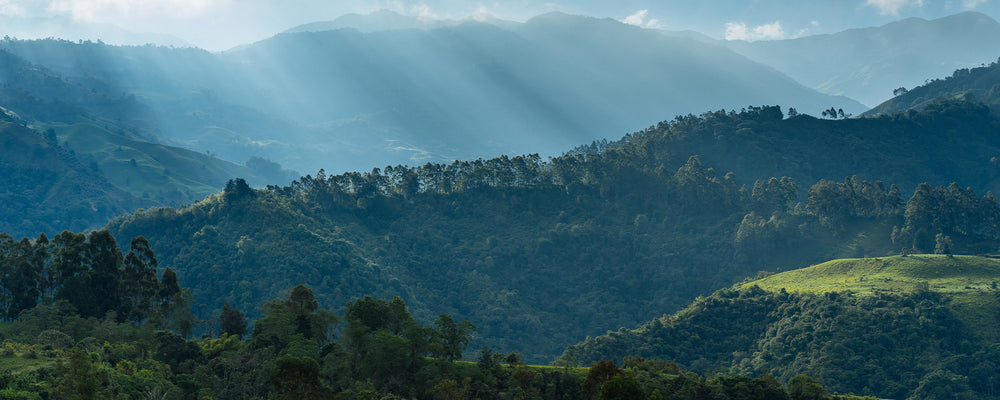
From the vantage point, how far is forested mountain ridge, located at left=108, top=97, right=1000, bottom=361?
106 meters

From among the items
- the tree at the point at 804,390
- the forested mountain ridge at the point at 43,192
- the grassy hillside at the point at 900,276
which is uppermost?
the forested mountain ridge at the point at 43,192

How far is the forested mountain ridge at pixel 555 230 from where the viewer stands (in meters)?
106

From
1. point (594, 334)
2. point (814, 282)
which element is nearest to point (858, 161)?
point (814, 282)

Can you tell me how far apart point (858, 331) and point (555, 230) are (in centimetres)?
5821

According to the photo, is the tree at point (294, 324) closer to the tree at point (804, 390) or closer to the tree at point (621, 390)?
the tree at point (621, 390)

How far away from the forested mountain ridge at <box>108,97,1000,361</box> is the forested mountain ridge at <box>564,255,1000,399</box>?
19576 millimetres

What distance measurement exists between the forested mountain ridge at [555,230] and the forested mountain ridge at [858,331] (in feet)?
64.2

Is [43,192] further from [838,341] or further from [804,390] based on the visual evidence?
[804,390]

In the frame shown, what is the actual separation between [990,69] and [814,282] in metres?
155

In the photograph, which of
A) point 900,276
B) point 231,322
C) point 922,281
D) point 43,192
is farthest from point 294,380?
point 43,192

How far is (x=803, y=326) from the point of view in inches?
3179

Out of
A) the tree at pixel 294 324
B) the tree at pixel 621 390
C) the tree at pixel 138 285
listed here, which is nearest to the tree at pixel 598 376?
the tree at pixel 621 390

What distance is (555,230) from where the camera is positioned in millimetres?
126188

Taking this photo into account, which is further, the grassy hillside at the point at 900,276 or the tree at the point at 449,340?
the grassy hillside at the point at 900,276
